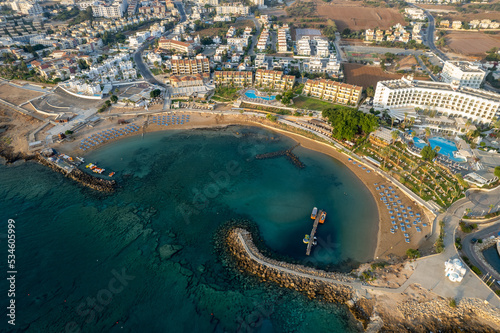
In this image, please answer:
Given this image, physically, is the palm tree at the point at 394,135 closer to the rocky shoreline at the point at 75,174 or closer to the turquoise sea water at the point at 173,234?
the turquoise sea water at the point at 173,234

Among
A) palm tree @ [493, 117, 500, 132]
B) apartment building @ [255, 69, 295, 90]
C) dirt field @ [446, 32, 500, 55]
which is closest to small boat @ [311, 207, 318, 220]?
palm tree @ [493, 117, 500, 132]

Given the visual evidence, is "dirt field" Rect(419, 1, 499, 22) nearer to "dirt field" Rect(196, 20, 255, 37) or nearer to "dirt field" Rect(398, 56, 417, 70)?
"dirt field" Rect(398, 56, 417, 70)

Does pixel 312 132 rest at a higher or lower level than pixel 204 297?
higher

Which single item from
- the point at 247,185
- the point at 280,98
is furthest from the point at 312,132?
the point at 247,185

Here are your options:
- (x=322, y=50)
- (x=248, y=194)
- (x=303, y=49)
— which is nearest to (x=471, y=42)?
(x=322, y=50)

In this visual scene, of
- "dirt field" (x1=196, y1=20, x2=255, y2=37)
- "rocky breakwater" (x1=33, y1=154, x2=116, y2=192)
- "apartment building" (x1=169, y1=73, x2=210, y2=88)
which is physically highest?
"dirt field" (x1=196, y1=20, x2=255, y2=37)

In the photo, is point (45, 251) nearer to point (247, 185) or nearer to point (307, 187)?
point (247, 185)
